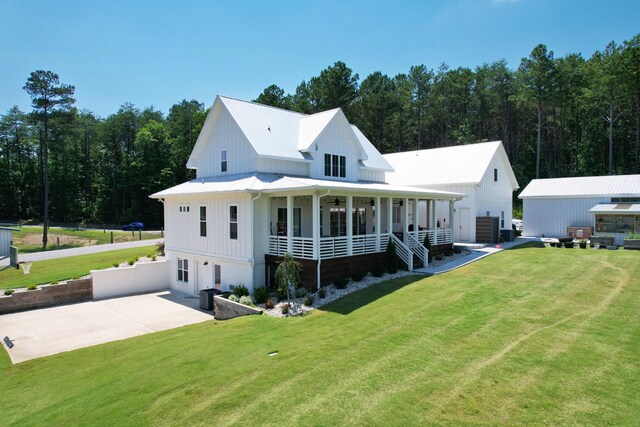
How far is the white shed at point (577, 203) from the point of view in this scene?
2670 cm

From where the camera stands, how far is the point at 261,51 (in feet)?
72.5

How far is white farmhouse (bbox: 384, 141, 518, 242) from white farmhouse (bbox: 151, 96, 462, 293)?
16.6 ft

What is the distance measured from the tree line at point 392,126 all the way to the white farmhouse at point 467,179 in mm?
22315

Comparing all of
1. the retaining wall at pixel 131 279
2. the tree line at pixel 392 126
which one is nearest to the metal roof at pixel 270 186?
the retaining wall at pixel 131 279

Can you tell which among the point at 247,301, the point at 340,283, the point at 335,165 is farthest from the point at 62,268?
the point at 340,283

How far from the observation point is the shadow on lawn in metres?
13.5

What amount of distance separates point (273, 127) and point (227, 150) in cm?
277

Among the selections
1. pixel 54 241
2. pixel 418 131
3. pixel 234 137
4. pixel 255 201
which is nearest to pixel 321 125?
pixel 234 137

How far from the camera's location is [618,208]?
1026 inches

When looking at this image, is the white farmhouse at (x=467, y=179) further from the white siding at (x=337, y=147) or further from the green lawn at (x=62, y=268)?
the green lawn at (x=62, y=268)

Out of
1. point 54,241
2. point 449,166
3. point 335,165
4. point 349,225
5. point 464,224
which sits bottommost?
point 54,241

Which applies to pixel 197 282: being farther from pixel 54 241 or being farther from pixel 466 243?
pixel 54 241

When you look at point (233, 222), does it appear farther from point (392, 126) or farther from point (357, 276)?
point (392, 126)

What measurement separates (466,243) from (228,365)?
70.6 feet
